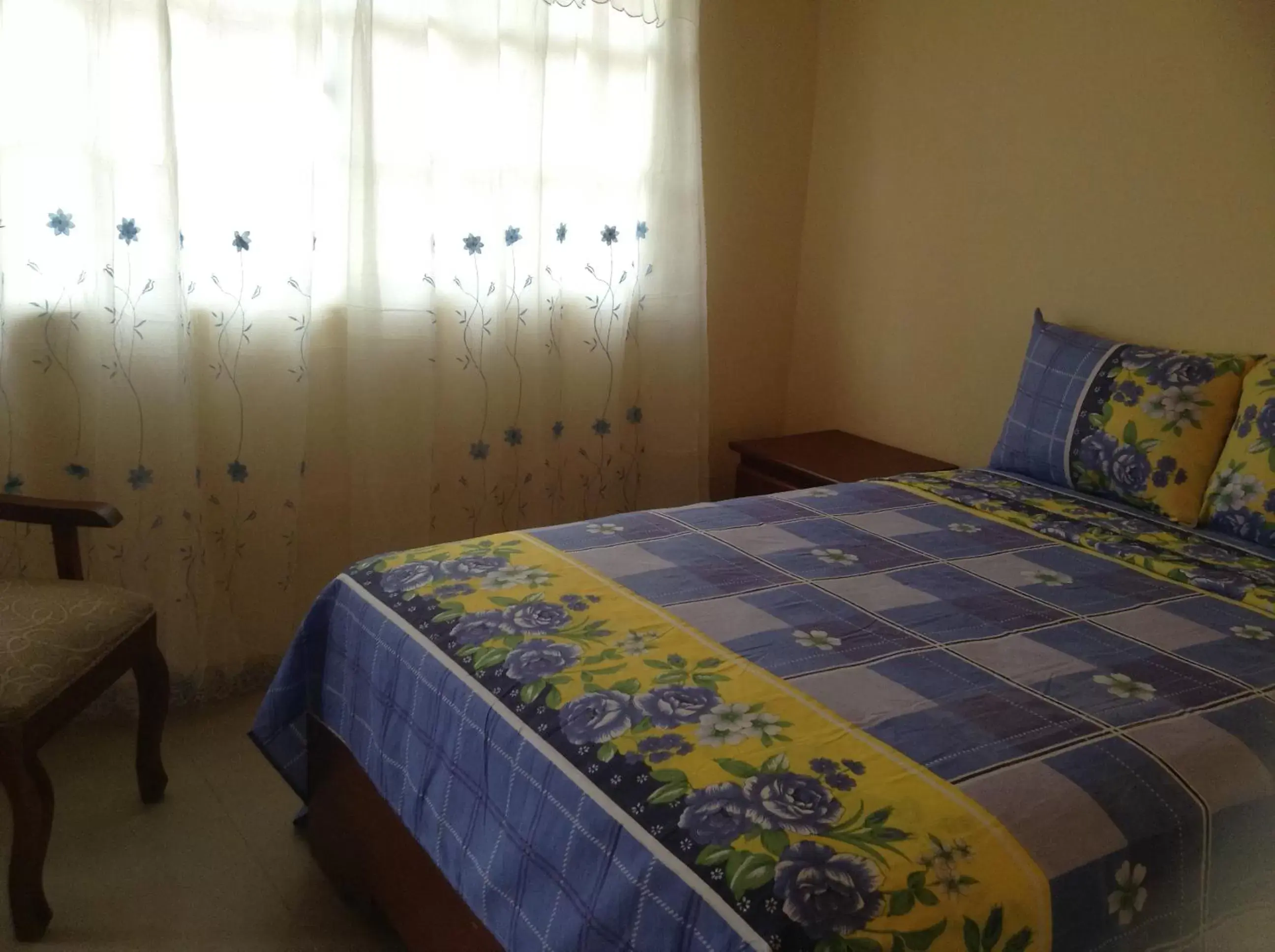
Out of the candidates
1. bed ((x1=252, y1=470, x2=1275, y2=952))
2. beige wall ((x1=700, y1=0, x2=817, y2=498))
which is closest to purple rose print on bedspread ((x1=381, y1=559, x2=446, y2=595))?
bed ((x1=252, y1=470, x2=1275, y2=952))

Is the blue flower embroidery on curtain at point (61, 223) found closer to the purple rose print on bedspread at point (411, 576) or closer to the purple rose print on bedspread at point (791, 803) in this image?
the purple rose print on bedspread at point (411, 576)

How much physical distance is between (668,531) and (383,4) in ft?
4.84

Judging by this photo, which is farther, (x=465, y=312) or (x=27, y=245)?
(x=465, y=312)

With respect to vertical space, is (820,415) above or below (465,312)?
below

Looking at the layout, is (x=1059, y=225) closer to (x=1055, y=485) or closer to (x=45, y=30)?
(x=1055, y=485)

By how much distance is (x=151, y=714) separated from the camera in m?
2.14

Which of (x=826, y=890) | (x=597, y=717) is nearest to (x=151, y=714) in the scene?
(x=597, y=717)

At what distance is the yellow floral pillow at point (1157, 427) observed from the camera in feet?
7.39

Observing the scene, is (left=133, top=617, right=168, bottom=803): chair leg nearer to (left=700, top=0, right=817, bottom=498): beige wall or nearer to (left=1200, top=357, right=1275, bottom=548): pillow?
(left=700, top=0, right=817, bottom=498): beige wall

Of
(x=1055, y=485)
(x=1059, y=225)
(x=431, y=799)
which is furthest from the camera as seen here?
(x=1059, y=225)

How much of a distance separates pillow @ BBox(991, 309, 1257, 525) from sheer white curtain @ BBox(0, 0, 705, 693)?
40.5 inches

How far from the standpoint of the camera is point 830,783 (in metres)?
1.23

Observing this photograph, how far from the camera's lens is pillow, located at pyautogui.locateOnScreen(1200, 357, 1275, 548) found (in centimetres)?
211

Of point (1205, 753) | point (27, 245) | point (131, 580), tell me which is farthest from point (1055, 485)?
point (27, 245)
